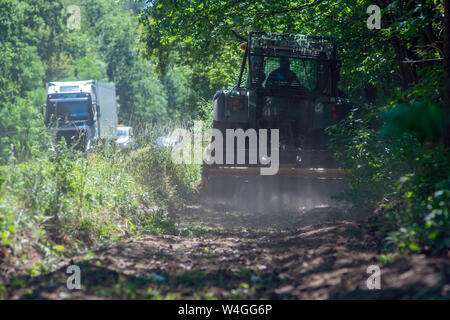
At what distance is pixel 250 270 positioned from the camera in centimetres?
549

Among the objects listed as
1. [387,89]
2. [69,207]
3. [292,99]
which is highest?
[387,89]

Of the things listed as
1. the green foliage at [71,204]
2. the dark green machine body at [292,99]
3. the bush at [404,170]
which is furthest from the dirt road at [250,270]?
the dark green machine body at [292,99]

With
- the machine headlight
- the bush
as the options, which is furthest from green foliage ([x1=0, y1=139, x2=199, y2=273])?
the machine headlight

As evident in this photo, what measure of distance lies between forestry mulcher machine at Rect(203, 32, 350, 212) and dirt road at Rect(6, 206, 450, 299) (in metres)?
3.27

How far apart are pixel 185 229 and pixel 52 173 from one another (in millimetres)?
2502

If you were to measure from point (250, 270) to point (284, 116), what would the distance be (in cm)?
594

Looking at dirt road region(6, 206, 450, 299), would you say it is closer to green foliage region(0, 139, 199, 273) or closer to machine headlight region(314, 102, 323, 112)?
green foliage region(0, 139, 199, 273)

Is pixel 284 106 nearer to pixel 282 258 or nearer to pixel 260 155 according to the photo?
pixel 260 155

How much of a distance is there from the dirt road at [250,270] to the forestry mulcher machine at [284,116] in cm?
327

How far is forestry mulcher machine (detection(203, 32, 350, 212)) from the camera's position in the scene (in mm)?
10859

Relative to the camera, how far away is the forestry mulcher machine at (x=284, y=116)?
10.9m

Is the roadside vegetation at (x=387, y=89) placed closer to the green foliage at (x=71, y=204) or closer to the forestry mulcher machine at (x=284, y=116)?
the forestry mulcher machine at (x=284, y=116)

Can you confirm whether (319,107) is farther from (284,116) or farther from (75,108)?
(75,108)

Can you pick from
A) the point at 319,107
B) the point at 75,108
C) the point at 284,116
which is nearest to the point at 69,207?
the point at 284,116
